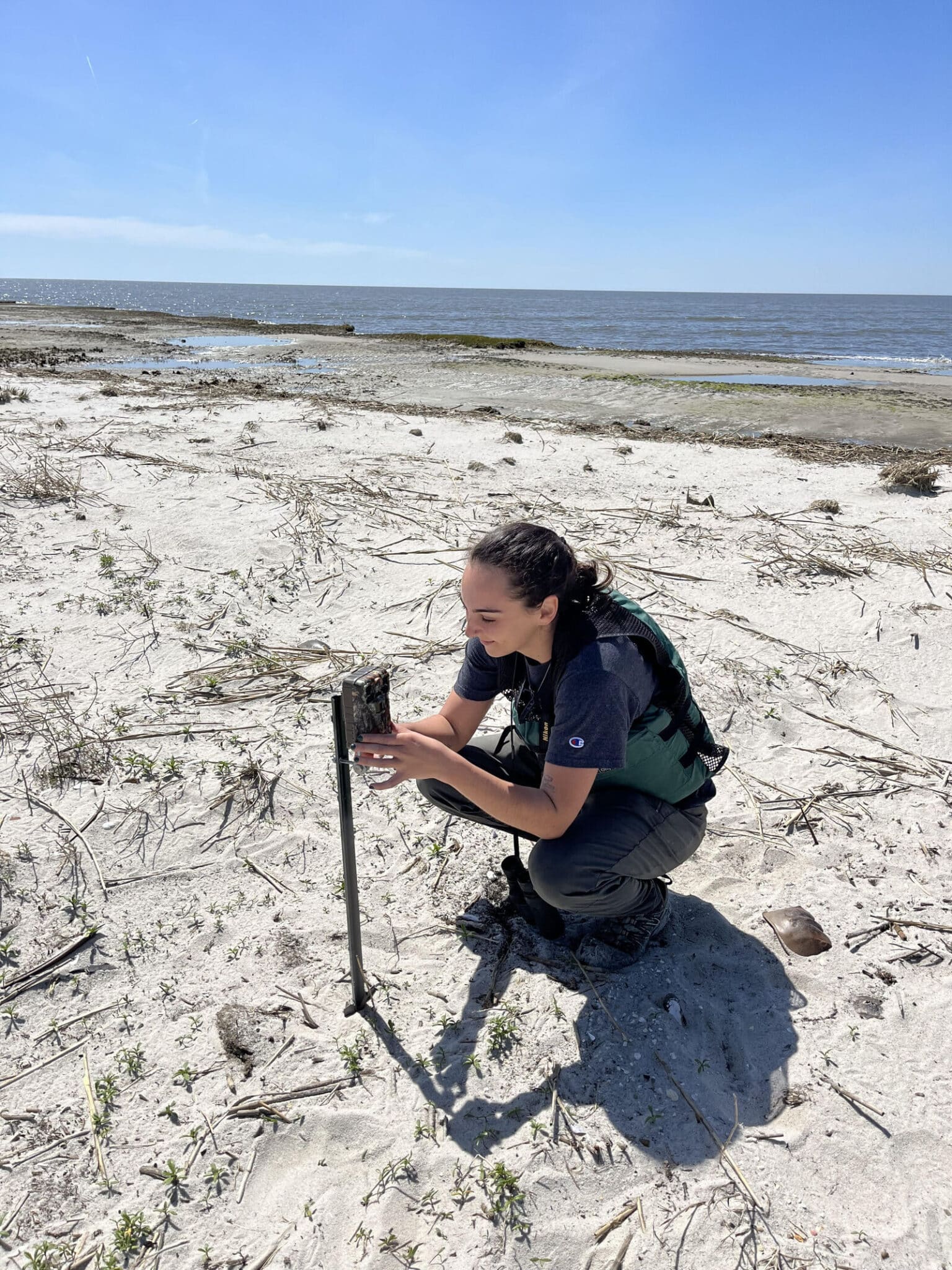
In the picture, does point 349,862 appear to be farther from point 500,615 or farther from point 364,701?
point 500,615

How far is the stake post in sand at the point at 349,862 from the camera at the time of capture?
6.63 ft

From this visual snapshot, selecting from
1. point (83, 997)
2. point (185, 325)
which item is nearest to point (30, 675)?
point (83, 997)

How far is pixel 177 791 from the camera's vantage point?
339 centimetres

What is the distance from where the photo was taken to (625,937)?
2730 mm

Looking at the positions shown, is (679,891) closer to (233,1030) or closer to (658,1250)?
(658,1250)

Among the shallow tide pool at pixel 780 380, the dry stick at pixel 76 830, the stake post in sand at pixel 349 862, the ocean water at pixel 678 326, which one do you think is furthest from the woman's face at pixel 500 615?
the ocean water at pixel 678 326

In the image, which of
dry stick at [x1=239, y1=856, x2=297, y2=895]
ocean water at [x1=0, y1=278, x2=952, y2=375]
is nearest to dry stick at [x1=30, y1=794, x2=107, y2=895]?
dry stick at [x1=239, y1=856, x2=297, y2=895]

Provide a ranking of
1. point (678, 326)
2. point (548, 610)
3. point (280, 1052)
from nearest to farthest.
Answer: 1. point (548, 610)
2. point (280, 1052)
3. point (678, 326)

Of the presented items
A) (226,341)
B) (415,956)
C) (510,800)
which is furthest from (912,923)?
(226,341)

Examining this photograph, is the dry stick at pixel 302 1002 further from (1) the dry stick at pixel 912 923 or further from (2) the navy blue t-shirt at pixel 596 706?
(1) the dry stick at pixel 912 923

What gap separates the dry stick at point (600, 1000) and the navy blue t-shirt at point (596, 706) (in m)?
0.84

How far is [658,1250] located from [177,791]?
245 cm

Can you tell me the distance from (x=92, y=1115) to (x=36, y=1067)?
266mm

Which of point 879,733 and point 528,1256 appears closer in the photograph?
point 528,1256
